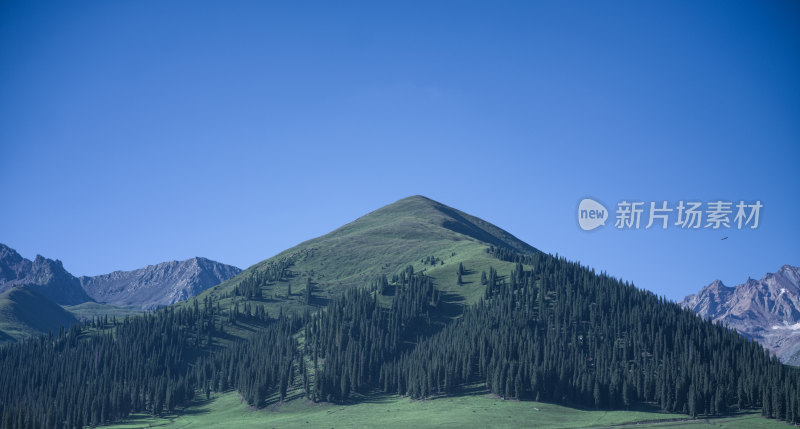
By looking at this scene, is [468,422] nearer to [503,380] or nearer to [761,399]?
[503,380]

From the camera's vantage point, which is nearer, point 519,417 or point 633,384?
point 519,417

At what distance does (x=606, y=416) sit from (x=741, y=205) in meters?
59.2

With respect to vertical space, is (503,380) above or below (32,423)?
above

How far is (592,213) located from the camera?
583 ft

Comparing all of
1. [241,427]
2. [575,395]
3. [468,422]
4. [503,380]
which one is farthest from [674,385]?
[241,427]

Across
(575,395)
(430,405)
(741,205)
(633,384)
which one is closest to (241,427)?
(430,405)

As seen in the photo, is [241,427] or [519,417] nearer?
[519,417]

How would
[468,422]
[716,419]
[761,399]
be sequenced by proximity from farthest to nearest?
[761,399], [716,419], [468,422]

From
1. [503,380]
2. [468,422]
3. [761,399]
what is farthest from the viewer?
[503,380]

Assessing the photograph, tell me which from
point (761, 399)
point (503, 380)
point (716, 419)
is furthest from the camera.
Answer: point (503, 380)

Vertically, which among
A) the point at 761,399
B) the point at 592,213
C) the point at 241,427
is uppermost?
the point at 592,213

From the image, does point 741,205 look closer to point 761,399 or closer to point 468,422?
point 761,399

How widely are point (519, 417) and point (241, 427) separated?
2810 inches

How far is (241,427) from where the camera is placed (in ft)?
603
